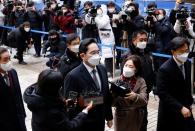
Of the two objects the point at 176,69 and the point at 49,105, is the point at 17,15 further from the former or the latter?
the point at 49,105

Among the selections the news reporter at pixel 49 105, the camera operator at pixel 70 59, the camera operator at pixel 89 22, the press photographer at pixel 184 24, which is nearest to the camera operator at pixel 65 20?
the camera operator at pixel 89 22

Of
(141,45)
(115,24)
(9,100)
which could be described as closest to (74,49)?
(141,45)

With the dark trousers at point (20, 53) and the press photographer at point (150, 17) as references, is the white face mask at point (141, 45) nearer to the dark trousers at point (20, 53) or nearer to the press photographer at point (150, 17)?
the press photographer at point (150, 17)

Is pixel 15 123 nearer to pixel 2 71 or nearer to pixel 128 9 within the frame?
pixel 2 71

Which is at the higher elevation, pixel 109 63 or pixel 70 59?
pixel 70 59

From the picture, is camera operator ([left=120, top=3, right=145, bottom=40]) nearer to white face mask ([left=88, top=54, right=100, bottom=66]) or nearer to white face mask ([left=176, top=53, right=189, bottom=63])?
white face mask ([left=176, top=53, right=189, bottom=63])

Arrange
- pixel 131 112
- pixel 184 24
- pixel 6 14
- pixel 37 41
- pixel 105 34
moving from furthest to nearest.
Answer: pixel 6 14
pixel 37 41
pixel 105 34
pixel 184 24
pixel 131 112

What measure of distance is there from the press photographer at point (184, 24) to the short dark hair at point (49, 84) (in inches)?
171

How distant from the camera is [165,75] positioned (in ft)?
14.9

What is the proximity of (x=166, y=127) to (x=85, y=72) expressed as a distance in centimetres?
137

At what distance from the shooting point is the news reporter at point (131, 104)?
14.1 ft

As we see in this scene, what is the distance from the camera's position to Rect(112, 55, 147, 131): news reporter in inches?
169

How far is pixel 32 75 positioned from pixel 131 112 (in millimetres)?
5829

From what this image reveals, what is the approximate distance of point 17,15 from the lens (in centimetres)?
1229
